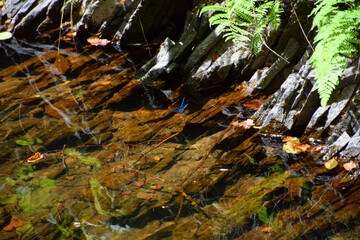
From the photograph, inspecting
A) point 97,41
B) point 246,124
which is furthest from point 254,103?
point 97,41

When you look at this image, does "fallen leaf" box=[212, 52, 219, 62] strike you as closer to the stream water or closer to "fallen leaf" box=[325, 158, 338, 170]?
the stream water

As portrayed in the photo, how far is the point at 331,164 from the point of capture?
104 inches

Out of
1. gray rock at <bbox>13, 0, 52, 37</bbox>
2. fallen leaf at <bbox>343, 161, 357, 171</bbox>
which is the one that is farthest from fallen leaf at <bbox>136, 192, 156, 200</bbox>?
gray rock at <bbox>13, 0, 52, 37</bbox>

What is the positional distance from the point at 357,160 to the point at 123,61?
4.35 m

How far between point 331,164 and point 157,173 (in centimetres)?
169

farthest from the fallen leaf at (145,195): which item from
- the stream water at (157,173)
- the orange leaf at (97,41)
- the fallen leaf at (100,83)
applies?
the orange leaf at (97,41)

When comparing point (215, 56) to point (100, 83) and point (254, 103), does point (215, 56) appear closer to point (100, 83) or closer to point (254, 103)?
point (254, 103)

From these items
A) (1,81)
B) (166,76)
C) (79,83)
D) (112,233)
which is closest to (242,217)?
(112,233)

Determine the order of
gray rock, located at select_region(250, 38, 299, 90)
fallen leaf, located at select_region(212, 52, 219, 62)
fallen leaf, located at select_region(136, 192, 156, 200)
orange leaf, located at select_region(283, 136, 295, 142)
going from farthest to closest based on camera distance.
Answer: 1. fallen leaf, located at select_region(212, 52, 219, 62)
2. gray rock, located at select_region(250, 38, 299, 90)
3. orange leaf, located at select_region(283, 136, 295, 142)
4. fallen leaf, located at select_region(136, 192, 156, 200)

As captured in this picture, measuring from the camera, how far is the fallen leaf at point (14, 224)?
2617 mm

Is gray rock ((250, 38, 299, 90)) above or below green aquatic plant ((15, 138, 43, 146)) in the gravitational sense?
above

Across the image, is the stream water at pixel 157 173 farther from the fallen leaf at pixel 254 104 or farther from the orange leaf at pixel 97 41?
the orange leaf at pixel 97 41

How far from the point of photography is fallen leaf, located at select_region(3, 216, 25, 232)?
2.62 metres

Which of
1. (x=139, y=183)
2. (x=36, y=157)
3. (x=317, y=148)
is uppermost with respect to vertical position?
(x=317, y=148)
